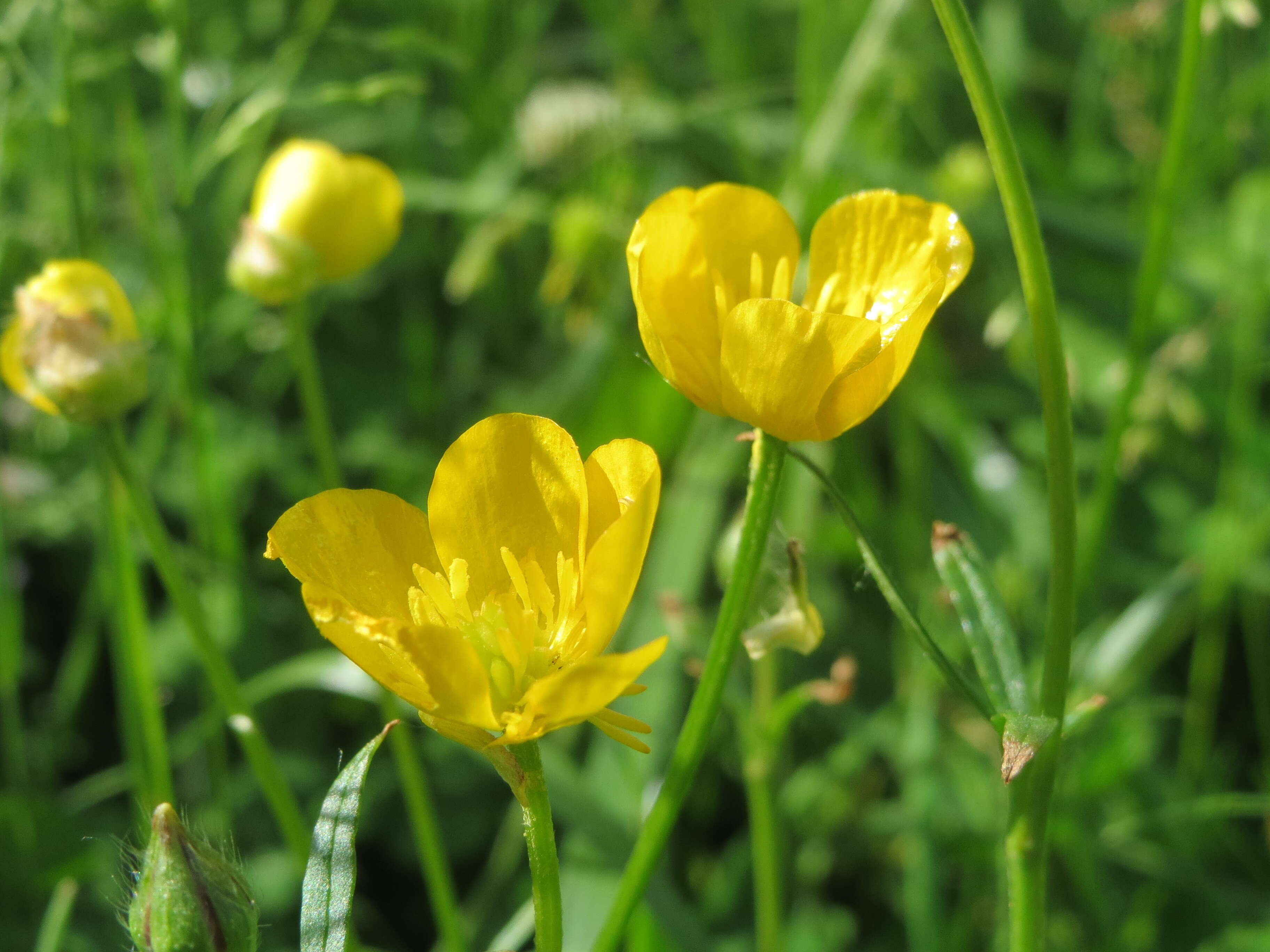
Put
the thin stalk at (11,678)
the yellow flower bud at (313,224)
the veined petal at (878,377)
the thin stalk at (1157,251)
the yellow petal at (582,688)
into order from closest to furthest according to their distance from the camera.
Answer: the yellow petal at (582,688)
the veined petal at (878,377)
the thin stalk at (1157,251)
the yellow flower bud at (313,224)
the thin stalk at (11,678)

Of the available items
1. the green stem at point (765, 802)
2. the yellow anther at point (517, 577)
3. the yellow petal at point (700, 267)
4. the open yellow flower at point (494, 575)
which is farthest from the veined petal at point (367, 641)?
the green stem at point (765, 802)

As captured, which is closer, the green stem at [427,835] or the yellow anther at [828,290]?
the yellow anther at [828,290]

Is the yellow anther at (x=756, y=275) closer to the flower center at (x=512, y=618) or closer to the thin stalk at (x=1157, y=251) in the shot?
the flower center at (x=512, y=618)

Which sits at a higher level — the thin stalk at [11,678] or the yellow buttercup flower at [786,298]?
the yellow buttercup flower at [786,298]

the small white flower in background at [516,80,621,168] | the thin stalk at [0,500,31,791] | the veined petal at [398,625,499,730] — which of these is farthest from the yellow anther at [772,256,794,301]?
the small white flower in background at [516,80,621,168]

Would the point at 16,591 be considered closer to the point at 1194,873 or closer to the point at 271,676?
the point at 271,676

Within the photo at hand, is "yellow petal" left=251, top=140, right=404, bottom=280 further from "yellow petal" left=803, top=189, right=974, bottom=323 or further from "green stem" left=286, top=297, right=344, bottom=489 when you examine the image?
"yellow petal" left=803, top=189, right=974, bottom=323

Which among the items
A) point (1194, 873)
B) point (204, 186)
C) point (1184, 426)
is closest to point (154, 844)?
point (1194, 873)

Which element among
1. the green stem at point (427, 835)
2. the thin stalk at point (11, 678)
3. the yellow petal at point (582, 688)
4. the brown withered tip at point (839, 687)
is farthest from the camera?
the thin stalk at point (11, 678)
